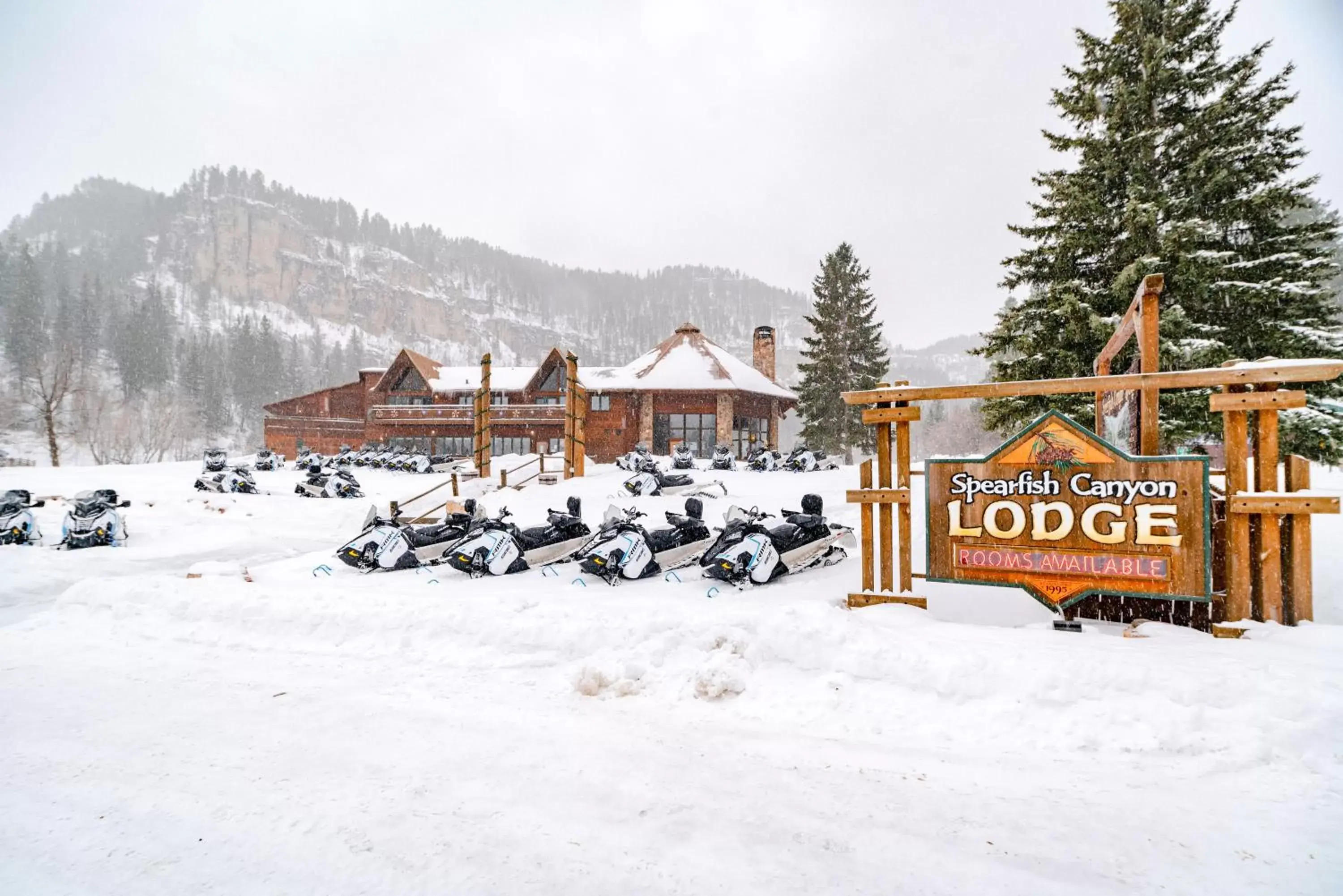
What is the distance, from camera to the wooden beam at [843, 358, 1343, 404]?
4227 mm

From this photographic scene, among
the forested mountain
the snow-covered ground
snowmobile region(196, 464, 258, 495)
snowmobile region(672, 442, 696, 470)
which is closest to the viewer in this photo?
the snow-covered ground

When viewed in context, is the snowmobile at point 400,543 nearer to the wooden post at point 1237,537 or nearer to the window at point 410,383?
the wooden post at point 1237,537

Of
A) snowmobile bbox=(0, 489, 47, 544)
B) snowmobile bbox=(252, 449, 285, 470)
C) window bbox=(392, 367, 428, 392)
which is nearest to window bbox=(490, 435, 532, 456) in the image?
window bbox=(392, 367, 428, 392)

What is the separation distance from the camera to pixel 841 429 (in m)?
31.9

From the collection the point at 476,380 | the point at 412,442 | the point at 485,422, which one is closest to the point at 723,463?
the point at 485,422

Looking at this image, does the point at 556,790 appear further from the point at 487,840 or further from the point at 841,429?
the point at 841,429

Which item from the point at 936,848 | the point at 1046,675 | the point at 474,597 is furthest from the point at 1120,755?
the point at 474,597

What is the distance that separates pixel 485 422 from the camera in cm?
1928

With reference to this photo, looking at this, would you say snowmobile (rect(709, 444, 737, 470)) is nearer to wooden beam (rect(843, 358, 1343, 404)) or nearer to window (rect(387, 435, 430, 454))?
wooden beam (rect(843, 358, 1343, 404))

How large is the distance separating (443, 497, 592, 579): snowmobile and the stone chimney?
29.8 metres

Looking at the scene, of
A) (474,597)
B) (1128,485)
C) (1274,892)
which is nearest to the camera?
(1274,892)

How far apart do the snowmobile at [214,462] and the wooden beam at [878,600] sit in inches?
933

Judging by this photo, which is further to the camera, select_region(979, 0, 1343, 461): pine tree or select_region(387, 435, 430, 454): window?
select_region(387, 435, 430, 454): window

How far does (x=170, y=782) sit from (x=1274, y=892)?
5144mm
